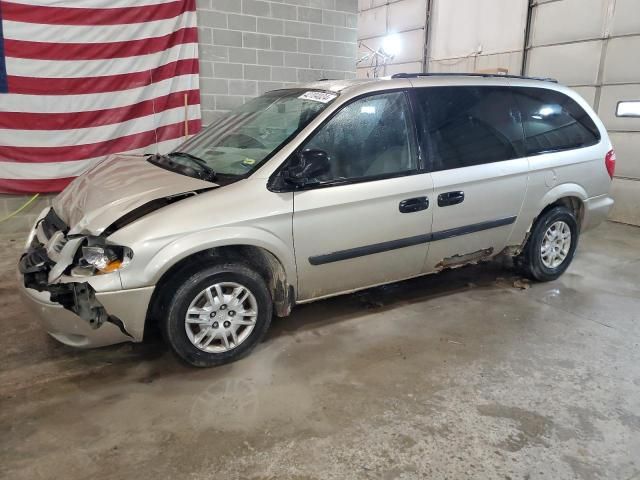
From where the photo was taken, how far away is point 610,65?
6.99 m

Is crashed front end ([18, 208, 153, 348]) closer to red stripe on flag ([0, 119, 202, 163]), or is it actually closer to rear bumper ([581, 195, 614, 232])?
red stripe on flag ([0, 119, 202, 163])

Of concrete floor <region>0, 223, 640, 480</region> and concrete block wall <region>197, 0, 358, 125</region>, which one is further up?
concrete block wall <region>197, 0, 358, 125</region>

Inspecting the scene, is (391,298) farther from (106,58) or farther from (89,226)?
(106,58)

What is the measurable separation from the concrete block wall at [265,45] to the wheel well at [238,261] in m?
3.78

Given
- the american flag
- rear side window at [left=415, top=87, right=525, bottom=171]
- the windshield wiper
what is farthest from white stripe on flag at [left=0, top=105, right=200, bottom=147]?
rear side window at [left=415, top=87, right=525, bottom=171]

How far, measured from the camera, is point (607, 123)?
709 centimetres

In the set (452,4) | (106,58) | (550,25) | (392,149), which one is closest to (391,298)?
(392,149)

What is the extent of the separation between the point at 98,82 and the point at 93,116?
0.38 meters

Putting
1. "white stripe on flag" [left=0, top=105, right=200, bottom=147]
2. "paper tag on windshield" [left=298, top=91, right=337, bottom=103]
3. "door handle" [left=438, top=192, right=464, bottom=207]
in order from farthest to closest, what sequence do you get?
"white stripe on flag" [left=0, top=105, right=200, bottom=147] → "door handle" [left=438, top=192, right=464, bottom=207] → "paper tag on windshield" [left=298, top=91, right=337, bottom=103]

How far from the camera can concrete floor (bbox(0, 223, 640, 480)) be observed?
2.14 m

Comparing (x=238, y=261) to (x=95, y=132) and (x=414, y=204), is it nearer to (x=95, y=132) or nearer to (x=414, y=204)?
(x=414, y=204)

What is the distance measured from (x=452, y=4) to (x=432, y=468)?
1058 cm

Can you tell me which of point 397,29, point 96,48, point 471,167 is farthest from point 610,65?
point 96,48

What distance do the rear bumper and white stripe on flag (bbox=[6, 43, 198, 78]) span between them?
465 cm
